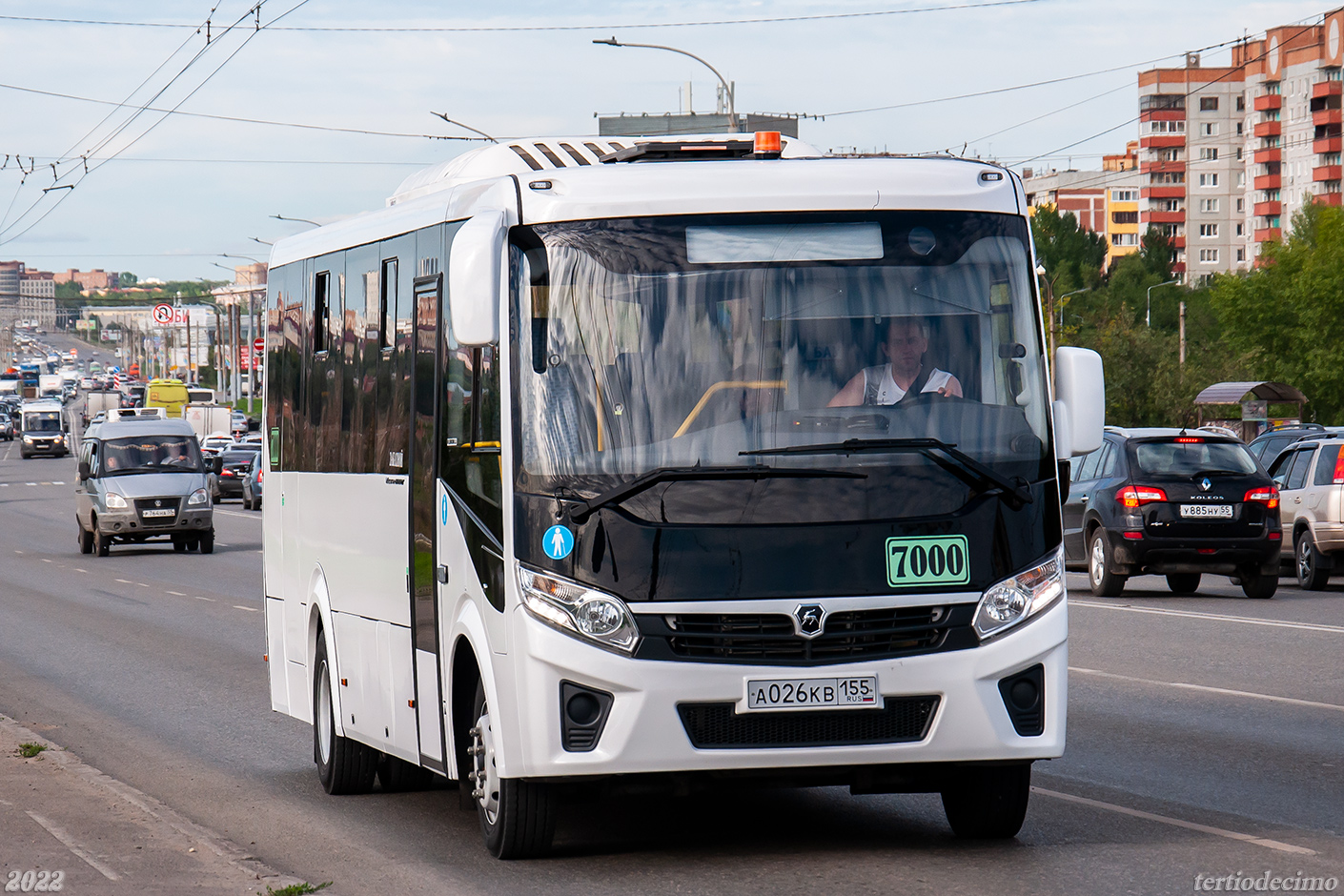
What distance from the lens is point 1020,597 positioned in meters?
7.16

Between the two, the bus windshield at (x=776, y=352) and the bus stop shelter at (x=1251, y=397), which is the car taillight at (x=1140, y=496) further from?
the bus stop shelter at (x=1251, y=397)

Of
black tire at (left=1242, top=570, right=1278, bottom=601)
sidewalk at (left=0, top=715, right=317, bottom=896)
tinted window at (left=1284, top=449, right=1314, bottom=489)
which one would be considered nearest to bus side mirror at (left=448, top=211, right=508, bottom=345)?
sidewalk at (left=0, top=715, right=317, bottom=896)

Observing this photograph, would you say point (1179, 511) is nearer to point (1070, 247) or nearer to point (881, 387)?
point (881, 387)

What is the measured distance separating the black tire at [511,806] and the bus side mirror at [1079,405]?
2251 mm

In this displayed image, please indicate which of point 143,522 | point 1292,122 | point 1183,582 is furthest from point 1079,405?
point 1292,122

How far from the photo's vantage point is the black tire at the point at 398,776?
9.96 metres

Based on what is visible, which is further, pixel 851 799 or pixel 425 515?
pixel 851 799

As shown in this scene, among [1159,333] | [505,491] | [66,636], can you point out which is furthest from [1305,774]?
[1159,333]

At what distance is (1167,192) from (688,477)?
161 metres

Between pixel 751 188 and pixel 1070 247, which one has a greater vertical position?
pixel 1070 247

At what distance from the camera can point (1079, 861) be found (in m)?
7.27

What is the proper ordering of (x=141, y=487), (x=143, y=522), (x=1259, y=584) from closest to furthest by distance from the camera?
(x=1259, y=584) < (x=143, y=522) < (x=141, y=487)

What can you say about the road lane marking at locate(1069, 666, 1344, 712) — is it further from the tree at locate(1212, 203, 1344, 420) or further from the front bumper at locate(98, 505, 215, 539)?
the tree at locate(1212, 203, 1344, 420)

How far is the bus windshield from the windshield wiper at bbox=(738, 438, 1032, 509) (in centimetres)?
1
